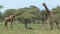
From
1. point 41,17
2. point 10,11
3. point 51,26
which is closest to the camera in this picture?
point 51,26

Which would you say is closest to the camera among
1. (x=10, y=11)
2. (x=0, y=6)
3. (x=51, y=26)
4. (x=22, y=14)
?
(x=51, y=26)

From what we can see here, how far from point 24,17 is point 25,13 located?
0.40 m

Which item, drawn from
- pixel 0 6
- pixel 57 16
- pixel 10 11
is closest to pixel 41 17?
pixel 10 11

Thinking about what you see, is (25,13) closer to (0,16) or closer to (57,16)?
(57,16)

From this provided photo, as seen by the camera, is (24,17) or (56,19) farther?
(24,17)

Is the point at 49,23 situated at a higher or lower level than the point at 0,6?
lower

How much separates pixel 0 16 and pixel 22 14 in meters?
28.6

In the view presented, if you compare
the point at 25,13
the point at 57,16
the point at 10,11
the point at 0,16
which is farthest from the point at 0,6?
the point at 0,16

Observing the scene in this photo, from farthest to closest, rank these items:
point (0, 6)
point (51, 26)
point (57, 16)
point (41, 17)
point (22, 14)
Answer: point (41, 17), point (0, 6), point (22, 14), point (57, 16), point (51, 26)

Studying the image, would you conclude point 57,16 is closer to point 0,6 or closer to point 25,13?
point 25,13

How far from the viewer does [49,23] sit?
58.7 feet

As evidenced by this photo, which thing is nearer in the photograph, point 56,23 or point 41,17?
point 56,23

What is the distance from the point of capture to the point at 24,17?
78.7ft

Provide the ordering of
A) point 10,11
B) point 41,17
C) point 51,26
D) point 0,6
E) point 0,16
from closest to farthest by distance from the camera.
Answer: point 51,26 < point 0,6 < point 10,11 < point 41,17 < point 0,16
